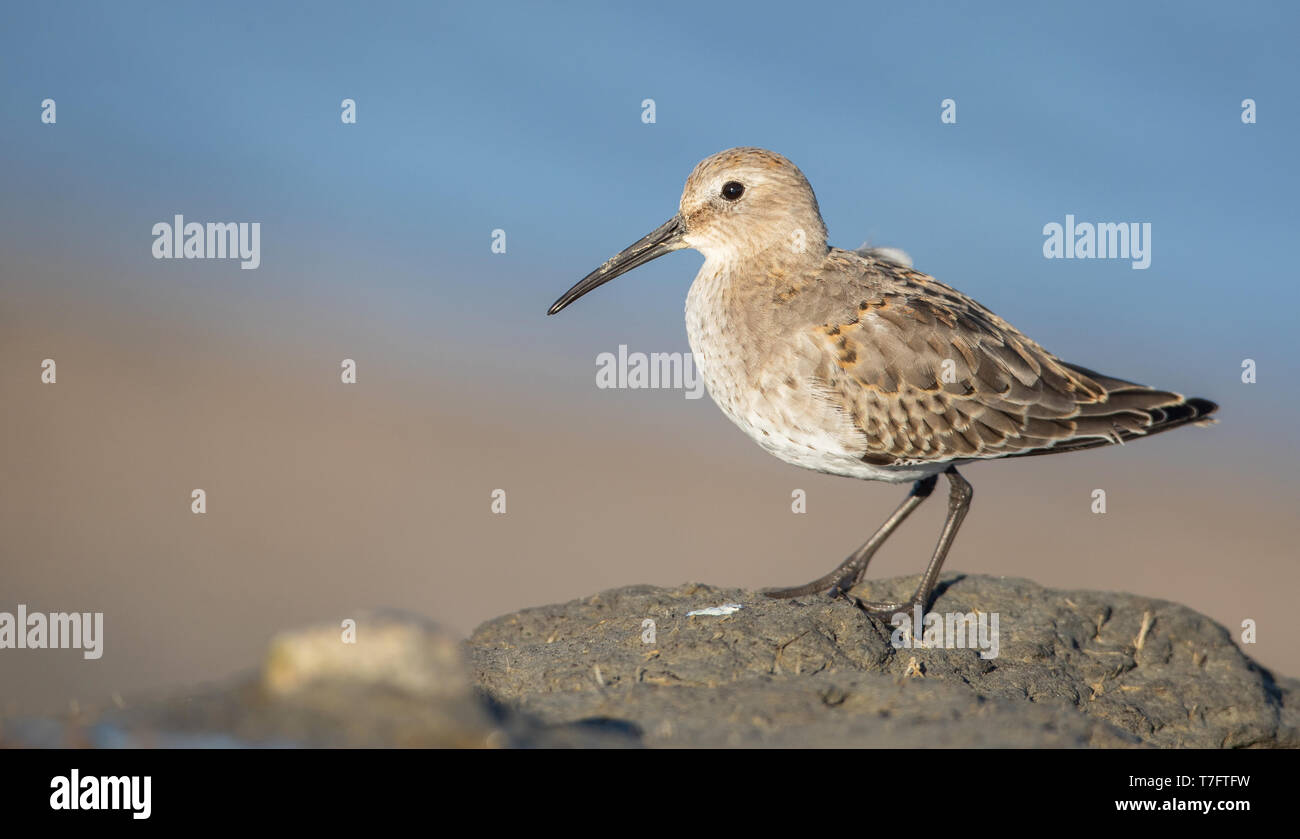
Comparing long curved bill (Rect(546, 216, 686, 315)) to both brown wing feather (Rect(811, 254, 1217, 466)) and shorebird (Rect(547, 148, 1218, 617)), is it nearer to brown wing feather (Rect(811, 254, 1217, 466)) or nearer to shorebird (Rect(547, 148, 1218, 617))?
shorebird (Rect(547, 148, 1218, 617))

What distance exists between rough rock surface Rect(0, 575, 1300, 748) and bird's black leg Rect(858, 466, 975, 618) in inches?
9.5

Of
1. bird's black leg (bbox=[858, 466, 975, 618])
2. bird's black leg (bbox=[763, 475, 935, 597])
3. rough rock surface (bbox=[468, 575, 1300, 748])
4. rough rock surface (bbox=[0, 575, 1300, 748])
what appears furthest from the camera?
bird's black leg (bbox=[763, 475, 935, 597])

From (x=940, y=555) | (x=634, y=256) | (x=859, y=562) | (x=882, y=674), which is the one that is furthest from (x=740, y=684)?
(x=634, y=256)

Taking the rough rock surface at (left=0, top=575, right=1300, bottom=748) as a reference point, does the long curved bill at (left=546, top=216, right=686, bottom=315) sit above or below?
above

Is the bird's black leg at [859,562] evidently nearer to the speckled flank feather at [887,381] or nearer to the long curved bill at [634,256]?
the speckled flank feather at [887,381]

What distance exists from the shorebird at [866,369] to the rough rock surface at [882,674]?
982 millimetres

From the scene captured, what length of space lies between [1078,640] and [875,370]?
9.97 feet

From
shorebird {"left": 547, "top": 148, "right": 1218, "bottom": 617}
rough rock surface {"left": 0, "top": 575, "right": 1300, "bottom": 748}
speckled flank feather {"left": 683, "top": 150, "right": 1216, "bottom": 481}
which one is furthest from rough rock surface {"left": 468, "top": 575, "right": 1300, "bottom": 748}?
speckled flank feather {"left": 683, "top": 150, "right": 1216, "bottom": 481}

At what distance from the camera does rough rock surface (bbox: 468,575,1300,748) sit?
5.62 meters

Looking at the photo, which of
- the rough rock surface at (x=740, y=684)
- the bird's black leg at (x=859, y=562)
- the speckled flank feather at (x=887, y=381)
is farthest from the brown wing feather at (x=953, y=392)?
the rough rock surface at (x=740, y=684)

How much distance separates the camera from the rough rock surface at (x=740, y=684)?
16.6ft

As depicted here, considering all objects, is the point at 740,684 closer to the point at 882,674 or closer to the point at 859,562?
the point at 882,674

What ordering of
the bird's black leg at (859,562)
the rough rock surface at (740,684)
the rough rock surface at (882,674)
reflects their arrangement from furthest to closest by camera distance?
the bird's black leg at (859,562) → the rough rock surface at (882,674) → the rough rock surface at (740,684)
